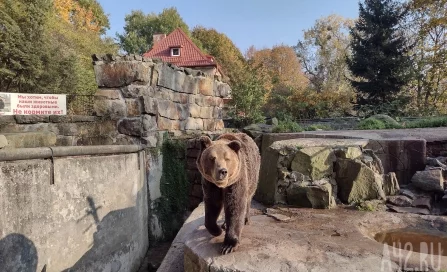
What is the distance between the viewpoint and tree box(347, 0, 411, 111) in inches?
650

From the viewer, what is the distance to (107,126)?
17.4 ft

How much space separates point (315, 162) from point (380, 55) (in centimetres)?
1479

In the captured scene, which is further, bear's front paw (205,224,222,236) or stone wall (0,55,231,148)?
stone wall (0,55,231,148)

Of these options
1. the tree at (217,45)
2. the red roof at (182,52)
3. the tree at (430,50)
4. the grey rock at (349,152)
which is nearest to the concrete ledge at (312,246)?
the grey rock at (349,152)

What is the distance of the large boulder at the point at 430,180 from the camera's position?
4.00 m

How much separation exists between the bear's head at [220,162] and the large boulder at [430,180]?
2818 mm

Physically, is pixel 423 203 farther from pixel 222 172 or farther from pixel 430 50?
pixel 430 50

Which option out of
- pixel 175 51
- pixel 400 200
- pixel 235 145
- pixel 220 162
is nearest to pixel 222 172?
pixel 220 162

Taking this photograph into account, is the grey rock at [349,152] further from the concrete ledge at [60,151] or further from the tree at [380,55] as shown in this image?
the tree at [380,55]

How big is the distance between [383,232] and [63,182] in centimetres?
384

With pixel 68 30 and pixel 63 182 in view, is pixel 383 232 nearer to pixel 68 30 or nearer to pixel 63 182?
pixel 63 182

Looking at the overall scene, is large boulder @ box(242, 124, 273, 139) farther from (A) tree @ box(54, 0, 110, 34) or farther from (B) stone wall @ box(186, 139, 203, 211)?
(A) tree @ box(54, 0, 110, 34)

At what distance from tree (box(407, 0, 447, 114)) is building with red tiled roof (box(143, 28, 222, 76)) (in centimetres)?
1313

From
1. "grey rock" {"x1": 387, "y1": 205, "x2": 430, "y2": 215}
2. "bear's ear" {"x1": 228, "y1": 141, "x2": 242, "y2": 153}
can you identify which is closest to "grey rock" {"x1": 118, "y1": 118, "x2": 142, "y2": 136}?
"bear's ear" {"x1": 228, "y1": 141, "x2": 242, "y2": 153}
